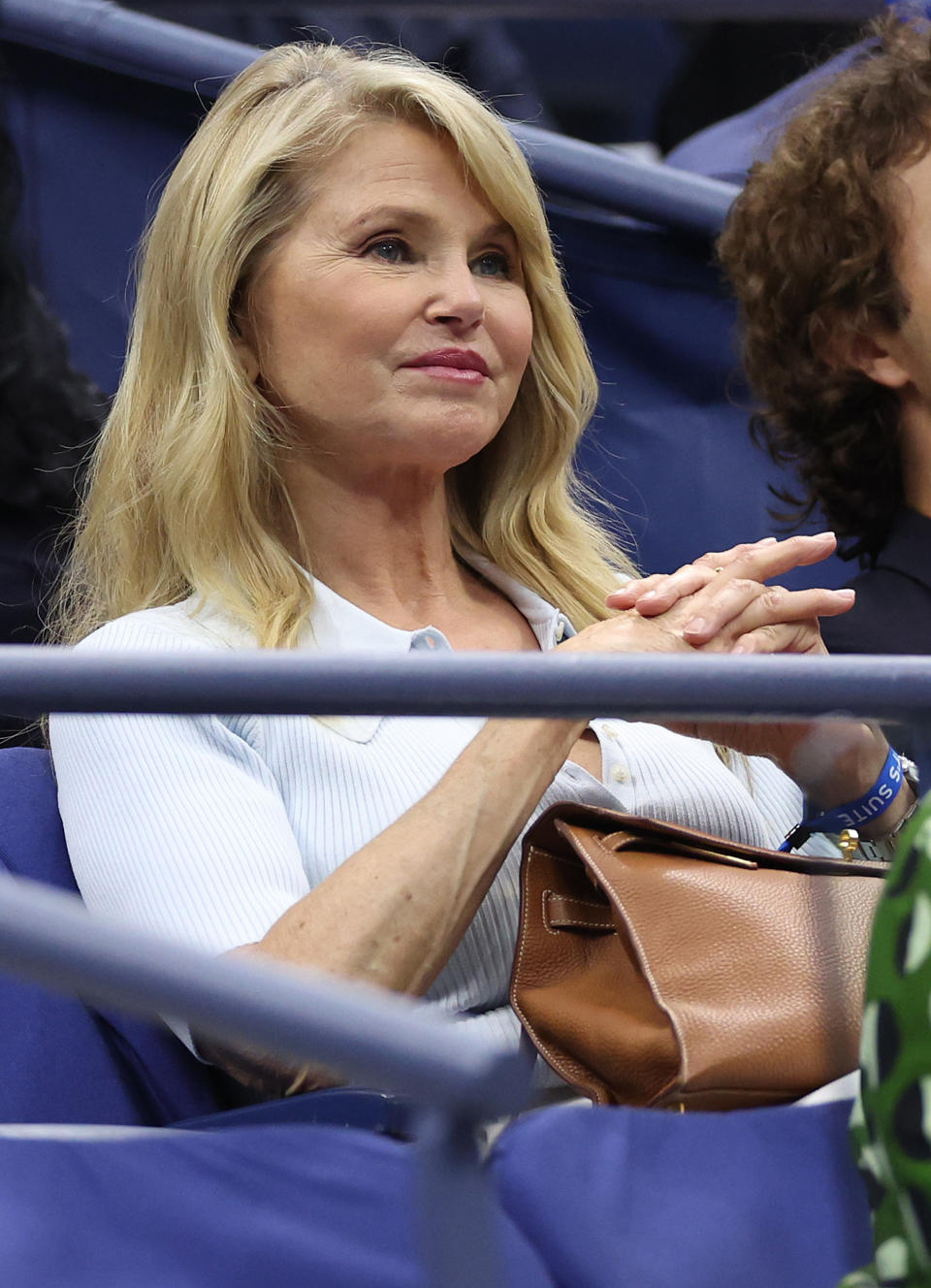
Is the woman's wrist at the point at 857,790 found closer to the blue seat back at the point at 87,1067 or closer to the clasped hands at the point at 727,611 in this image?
the clasped hands at the point at 727,611

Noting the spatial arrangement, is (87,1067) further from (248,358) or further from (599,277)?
(599,277)

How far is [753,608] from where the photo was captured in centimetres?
157

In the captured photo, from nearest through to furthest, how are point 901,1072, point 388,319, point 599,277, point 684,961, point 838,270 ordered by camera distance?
point 901,1072, point 684,961, point 388,319, point 838,270, point 599,277

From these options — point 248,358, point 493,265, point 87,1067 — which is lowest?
point 87,1067

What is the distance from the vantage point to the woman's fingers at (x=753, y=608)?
1.55 m

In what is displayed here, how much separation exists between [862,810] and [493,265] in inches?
30.3

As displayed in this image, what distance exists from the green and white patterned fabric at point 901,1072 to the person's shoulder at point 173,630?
2.92 ft

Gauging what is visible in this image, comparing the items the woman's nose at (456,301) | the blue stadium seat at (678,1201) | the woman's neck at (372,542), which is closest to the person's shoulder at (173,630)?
the woman's neck at (372,542)

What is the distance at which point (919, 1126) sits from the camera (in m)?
0.75

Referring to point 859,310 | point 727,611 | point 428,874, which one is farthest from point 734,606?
point 859,310

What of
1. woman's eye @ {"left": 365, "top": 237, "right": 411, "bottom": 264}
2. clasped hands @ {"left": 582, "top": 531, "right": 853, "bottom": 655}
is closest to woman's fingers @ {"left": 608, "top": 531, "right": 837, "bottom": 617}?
clasped hands @ {"left": 582, "top": 531, "right": 853, "bottom": 655}

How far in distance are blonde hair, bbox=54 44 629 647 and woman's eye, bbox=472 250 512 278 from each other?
0.09 ft

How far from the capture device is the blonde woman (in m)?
1.42

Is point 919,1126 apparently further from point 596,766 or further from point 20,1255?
point 596,766
